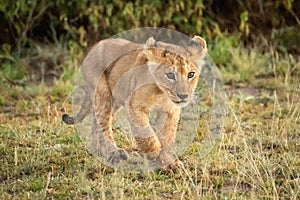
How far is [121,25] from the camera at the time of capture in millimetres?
9688

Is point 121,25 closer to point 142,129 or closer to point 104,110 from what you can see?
point 104,110

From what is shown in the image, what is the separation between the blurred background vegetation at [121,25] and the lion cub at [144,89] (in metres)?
3.40

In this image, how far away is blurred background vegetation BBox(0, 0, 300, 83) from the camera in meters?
9.45

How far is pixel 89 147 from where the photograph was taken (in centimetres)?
568

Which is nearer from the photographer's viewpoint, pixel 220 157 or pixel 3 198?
pixel 3 198

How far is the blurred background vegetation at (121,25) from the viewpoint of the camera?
31.0 ft

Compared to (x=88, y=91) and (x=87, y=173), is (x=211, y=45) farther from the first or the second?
(x=87, y=173)

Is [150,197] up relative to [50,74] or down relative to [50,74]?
up

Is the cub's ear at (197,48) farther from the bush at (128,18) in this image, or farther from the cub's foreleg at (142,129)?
the bush at (128,18)

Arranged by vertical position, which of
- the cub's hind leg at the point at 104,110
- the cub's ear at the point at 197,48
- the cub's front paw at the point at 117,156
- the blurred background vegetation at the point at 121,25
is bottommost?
the blurred background vegetation at the point at 121,25

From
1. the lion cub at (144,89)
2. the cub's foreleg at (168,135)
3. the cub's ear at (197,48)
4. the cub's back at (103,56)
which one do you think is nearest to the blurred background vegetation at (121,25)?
the cub's back at (103,56)

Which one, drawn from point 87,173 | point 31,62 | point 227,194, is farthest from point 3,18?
point 227,194

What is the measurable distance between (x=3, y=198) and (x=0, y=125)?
80.3 inches

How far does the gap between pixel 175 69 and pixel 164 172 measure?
693 millimetres
